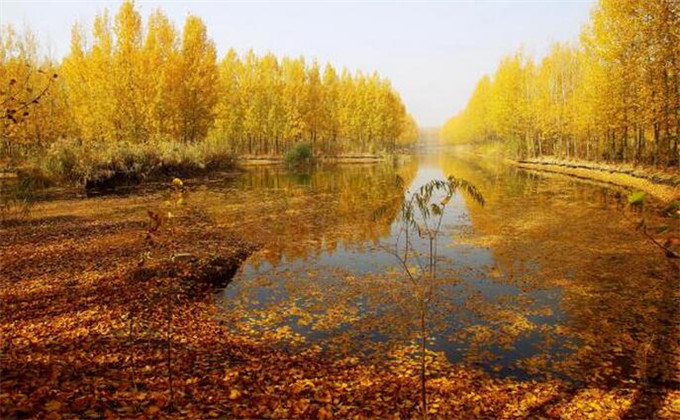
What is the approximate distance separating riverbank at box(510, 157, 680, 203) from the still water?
121 inches

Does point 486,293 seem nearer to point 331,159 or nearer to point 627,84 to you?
point 627,84

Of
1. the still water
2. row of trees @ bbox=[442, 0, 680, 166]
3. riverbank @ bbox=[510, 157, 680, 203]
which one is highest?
row of trees @ bbox=[442, 0, 680, 166]

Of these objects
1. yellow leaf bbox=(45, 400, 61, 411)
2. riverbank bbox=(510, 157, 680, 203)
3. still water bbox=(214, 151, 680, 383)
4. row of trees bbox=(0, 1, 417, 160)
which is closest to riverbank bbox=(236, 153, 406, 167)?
row of trees bbox=(0, 1, 417, 160)

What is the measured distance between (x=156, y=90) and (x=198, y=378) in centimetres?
3314

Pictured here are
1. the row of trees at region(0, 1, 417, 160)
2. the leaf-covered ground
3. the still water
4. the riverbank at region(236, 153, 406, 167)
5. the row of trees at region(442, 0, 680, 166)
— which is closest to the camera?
the leaf-covered ground

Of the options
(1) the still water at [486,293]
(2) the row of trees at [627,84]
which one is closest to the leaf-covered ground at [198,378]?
(1) the still water at [486,293]

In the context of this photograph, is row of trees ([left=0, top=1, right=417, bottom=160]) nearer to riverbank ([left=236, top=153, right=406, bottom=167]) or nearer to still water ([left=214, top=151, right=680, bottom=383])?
riverbank ([left=236, top=153, right=406, bottom=167])

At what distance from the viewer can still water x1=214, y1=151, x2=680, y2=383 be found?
22.2 ft

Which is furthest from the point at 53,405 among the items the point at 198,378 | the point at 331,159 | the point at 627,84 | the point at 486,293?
the point at 331,159

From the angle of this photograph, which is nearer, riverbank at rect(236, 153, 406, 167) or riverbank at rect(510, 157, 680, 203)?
riverbank at rect(510, 157, 680, 203)

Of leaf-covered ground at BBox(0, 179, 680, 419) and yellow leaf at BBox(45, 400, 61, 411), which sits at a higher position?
yellow leaf at BBox(45, 400, 61, 411)

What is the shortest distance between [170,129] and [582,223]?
108 ft

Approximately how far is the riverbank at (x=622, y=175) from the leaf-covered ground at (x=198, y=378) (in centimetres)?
930

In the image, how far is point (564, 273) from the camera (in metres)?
10.8
